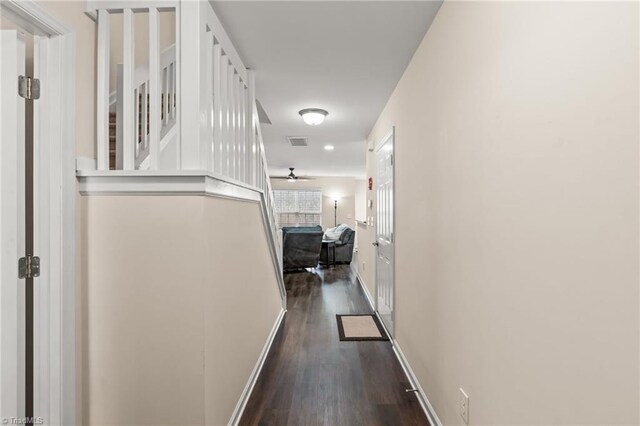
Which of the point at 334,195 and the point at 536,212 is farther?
the point at 334,195

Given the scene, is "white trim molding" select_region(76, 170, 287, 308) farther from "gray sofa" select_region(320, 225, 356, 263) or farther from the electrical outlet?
"gray sofa" select_region(320, 225, 356, 263)

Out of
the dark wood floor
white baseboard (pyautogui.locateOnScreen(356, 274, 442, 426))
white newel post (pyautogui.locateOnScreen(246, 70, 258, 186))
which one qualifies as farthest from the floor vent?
white baseboard (pyautogui.locateOnScreen(356, 274, 442, 426))

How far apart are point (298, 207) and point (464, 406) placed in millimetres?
8965

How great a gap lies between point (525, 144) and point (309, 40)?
63.5 inches

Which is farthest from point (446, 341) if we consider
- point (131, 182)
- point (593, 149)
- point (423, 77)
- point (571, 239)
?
point (131, 182)

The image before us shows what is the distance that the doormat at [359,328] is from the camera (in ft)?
10.5

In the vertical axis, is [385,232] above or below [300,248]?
above

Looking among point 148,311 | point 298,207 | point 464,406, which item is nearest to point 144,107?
point 148,311

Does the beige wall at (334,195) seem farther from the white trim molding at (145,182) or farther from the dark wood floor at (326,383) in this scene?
the white trim molding at (145,182)

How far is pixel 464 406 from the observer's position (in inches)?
60.3

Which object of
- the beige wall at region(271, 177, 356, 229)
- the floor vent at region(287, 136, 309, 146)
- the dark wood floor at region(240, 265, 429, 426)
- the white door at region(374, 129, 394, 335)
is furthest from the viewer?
the beige wall at region(271, 177, 356, 229)

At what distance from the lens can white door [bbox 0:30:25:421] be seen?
129cm

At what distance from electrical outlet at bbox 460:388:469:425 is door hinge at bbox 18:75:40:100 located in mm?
2301

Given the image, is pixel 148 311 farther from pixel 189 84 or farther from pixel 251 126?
pixel 251 126
